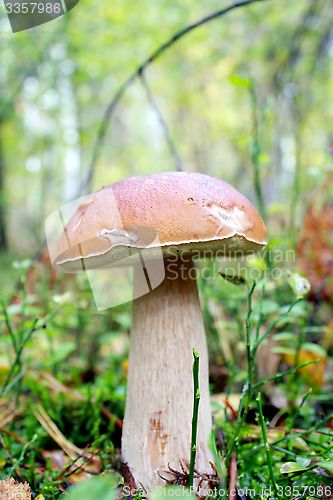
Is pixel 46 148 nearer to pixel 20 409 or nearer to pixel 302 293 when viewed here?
pixel 20 409

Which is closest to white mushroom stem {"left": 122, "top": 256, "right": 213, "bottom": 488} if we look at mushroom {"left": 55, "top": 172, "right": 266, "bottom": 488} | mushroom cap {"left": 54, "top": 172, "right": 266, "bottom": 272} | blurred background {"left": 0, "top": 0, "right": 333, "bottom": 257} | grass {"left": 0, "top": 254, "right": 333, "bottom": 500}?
mushroom {"left": 55, "top": 172, "right": 266, "bottom": 488}

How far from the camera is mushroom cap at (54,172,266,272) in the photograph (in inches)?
41.1

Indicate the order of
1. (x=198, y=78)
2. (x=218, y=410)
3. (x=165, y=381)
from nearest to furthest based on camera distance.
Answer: (x=165, y=381) → (x=218, y=410) → (x=198, y=78)

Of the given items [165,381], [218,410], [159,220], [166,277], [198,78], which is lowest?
[218,410]

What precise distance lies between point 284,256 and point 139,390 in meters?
1.96

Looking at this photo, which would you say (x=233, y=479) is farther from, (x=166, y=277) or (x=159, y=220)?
(x=159, y=220)

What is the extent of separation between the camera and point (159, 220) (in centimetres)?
105

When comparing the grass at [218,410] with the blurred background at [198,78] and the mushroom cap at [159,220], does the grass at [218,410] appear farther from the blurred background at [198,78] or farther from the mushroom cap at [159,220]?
the blurred background at [198,78]

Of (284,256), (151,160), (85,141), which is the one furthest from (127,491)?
(151,160)

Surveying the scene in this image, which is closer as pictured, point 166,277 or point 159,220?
point 159,220

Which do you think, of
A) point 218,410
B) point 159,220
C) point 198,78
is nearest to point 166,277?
point 159,220

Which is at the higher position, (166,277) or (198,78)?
(198,78)

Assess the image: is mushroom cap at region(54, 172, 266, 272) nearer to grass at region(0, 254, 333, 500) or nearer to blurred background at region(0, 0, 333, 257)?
grass at region(0, 254, 333, 500)

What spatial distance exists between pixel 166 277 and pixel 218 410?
0.68m
